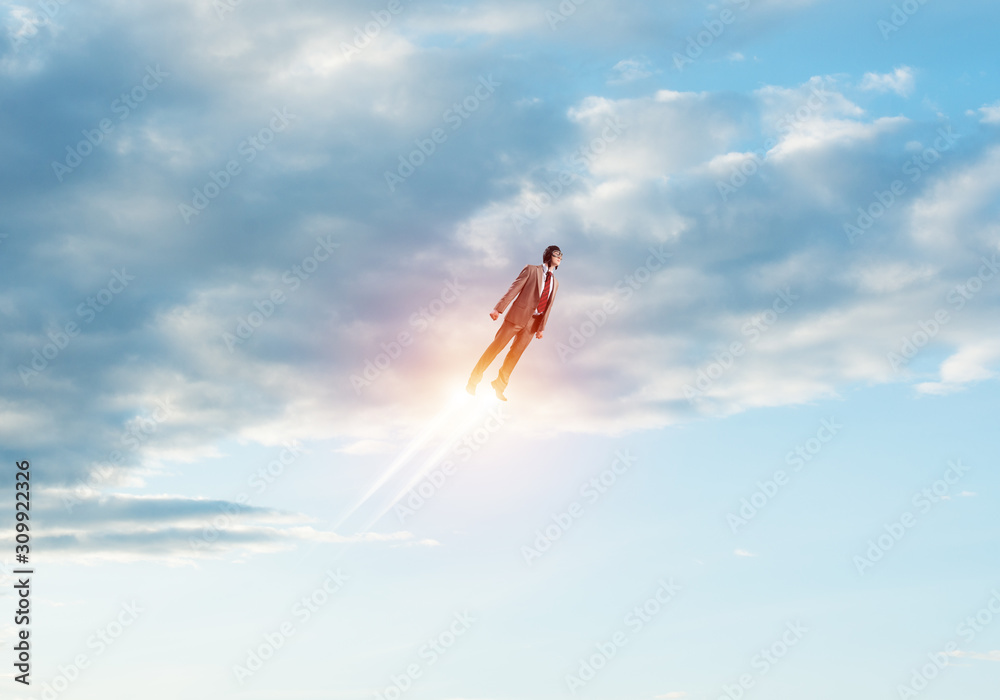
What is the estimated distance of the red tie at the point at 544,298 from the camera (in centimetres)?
3162

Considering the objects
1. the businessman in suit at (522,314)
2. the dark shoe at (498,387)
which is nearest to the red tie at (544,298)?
the businessman in suit at (522,314)

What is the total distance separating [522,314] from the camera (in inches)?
1252

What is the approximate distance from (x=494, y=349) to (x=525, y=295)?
2719mm

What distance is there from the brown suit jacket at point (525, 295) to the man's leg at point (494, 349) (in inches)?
17.0

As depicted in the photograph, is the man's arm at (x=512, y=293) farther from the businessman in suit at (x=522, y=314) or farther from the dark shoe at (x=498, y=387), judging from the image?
the dark shoe at (x=498, y=387)

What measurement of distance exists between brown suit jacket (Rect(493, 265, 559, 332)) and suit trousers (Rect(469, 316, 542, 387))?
1.17 ft

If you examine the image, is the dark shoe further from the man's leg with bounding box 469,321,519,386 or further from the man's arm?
the man's arm

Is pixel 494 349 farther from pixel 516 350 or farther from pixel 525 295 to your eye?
pixel 525 295

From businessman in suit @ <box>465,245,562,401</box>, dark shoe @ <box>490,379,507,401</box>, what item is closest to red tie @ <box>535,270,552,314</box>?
businessman in suit @ <box>465,245,562,401</box>

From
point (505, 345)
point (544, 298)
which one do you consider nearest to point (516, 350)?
point (505, 345)

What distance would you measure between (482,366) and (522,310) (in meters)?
2.97

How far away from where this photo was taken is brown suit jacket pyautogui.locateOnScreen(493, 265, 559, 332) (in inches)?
1224

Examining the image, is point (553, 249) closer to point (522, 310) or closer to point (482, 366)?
point (522, 310)

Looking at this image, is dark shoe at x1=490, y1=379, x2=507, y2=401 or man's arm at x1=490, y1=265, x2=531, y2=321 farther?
dark shoe at x1=490, y1=379, x2=507, y2=401
